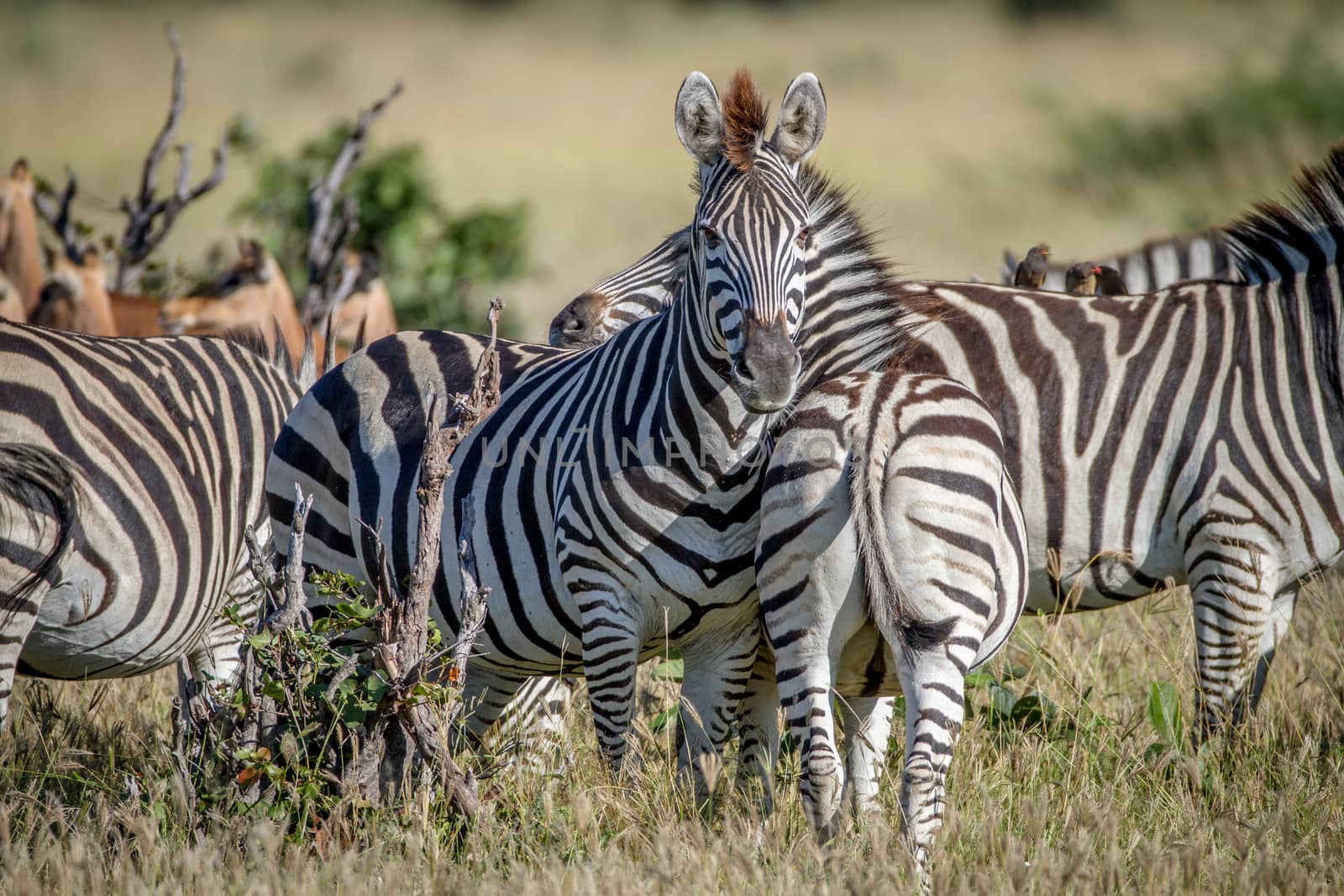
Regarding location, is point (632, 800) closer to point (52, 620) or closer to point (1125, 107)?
point (52, 620)

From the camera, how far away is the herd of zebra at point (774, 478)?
3.59 m

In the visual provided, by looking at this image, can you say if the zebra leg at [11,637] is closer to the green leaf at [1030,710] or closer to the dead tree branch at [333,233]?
the green leaf at [1030,710]

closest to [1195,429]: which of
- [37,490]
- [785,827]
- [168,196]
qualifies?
[785,827]

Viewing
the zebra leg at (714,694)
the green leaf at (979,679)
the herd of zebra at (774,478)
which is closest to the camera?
the herd of zebra at (774,478)

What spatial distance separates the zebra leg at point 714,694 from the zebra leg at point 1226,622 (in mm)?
1633

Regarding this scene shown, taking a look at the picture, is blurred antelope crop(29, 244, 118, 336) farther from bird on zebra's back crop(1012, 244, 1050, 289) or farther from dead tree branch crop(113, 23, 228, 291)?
bird on zebra's back crop(1012, 244, 1050, 289)

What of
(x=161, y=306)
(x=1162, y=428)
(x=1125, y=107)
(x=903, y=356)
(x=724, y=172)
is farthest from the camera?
(x=1125, y=107)

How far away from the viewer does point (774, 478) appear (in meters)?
3.72

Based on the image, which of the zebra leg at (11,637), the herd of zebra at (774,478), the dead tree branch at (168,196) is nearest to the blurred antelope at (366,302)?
the dead tree branch at (168,196)

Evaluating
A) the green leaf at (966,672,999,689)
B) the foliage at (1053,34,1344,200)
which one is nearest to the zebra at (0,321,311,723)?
the green leaf at (966,672,999,689)

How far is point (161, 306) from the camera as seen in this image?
972 centimetres

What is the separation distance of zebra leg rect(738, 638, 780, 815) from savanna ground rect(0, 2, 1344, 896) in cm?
11

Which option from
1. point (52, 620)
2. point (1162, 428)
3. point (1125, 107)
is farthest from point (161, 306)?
point (1125, 107)

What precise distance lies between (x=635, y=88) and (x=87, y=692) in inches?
1172
